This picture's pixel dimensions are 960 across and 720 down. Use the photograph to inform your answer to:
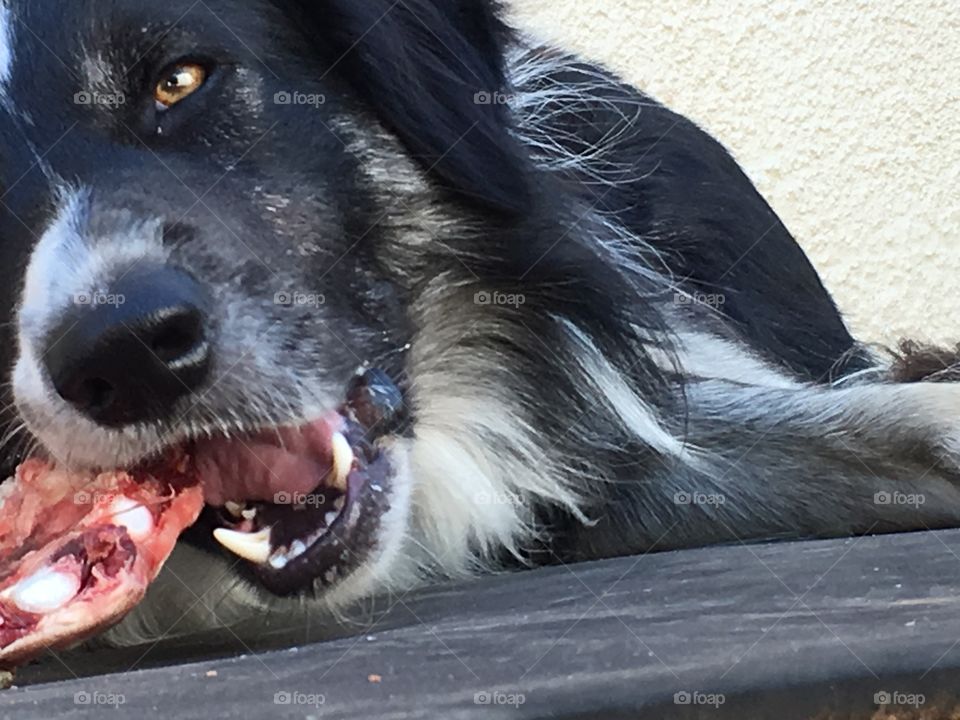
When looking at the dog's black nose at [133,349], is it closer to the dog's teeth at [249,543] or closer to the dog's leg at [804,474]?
the dog's teeth at [249,543]

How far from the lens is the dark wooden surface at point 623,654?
833mm

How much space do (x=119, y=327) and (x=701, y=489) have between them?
2.45ft

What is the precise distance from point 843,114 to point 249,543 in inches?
82.0

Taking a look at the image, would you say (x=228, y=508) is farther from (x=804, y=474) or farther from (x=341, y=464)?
(x=804, y=474)

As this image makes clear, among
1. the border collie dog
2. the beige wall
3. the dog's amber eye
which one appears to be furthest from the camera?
the beige wall

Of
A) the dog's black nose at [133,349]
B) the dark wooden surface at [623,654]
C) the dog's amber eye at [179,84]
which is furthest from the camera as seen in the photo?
the dog's amber eye at [179,84]

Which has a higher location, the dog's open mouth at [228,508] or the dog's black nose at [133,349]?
the dog's black nose at [133,349]

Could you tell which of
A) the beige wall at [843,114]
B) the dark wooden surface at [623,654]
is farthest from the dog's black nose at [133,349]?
the beige wall at [843,114]

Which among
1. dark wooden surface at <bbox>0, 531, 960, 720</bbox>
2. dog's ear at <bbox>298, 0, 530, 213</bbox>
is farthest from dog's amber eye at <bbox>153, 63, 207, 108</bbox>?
dark wooden surface at <bbox>0, 531, 960, 720</bbox>

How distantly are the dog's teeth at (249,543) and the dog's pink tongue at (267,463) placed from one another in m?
0.04

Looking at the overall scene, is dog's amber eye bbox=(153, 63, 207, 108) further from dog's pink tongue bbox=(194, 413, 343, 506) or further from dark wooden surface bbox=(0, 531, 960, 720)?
dark wooden surface bbox=(0, 531, 960, 720)

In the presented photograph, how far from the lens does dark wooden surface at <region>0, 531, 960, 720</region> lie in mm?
833

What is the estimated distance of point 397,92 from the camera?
1494 millimetres

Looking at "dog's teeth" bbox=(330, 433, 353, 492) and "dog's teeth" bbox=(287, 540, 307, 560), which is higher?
"dog's teeth" bbox=(330, 433, 353, 492)
